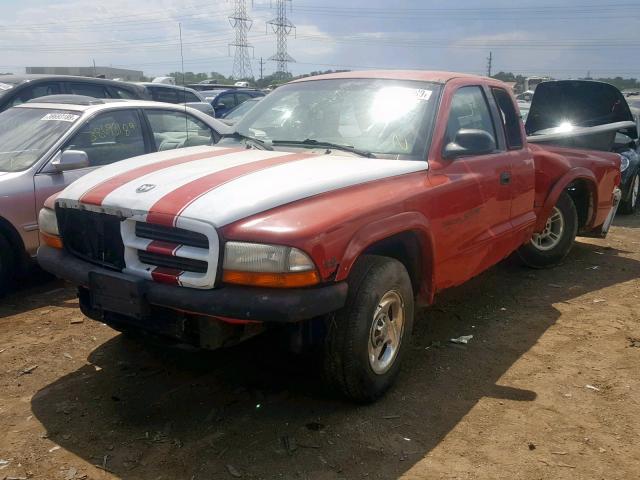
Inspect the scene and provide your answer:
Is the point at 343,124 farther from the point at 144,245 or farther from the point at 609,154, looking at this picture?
the point at 609,154

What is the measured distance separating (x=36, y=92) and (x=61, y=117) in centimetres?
296

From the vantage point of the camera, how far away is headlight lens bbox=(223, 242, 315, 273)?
9.04 ft

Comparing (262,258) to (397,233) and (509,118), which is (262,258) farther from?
(509,118)

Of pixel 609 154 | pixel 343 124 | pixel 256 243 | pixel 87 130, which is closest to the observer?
pixel 256 243

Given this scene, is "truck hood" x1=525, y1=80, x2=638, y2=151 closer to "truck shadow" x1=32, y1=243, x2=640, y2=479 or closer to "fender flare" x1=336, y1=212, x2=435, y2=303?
"truck shadow" x1=32, y1=243, x2=640, y2=479

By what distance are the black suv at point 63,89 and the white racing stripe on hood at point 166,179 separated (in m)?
5.08

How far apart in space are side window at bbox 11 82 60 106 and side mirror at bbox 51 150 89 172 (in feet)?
10.4

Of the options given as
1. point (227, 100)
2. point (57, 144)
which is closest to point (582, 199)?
point (57, 144)

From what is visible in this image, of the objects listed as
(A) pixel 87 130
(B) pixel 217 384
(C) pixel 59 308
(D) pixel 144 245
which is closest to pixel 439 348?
(B) pixel 217 384

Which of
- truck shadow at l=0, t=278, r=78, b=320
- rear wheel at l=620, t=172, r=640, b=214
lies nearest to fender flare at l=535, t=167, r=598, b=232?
rear wheel at l=620, t=172, r=640, b=214

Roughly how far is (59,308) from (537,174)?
4.41m

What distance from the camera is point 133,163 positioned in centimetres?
379

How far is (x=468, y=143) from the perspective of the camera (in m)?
3.87

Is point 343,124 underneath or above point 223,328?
above
